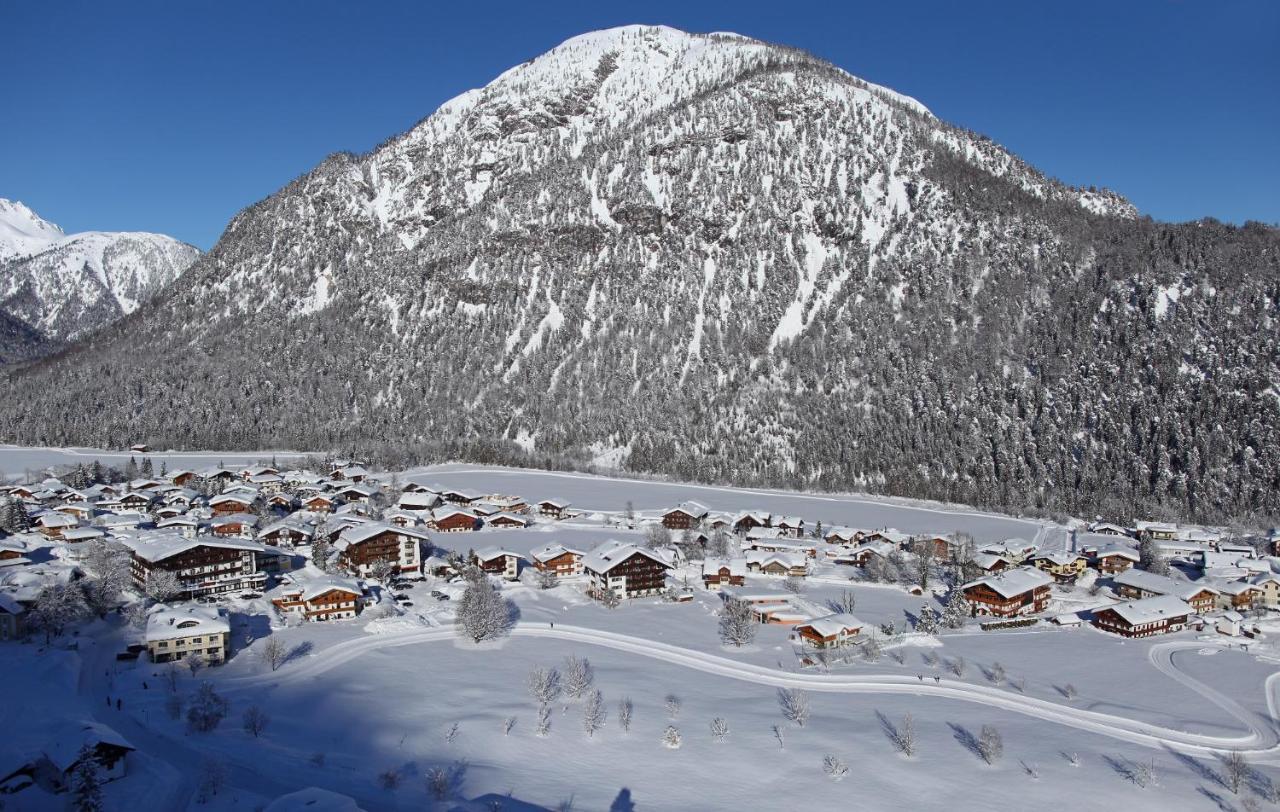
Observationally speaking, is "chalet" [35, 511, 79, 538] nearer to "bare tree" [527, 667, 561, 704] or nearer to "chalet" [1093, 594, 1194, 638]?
"bare tree" [527, 667, 561, 704]

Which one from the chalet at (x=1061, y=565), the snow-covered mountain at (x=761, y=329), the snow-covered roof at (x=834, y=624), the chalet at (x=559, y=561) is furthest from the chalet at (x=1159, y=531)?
the chalet at (x=559, y=561)

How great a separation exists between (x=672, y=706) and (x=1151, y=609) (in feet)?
119

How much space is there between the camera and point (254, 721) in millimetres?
34469

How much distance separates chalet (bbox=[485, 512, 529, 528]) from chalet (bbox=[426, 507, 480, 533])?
5.79 feet

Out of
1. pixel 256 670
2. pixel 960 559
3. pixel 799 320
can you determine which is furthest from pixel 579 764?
pixel 799 320

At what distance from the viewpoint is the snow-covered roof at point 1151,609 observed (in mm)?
54312

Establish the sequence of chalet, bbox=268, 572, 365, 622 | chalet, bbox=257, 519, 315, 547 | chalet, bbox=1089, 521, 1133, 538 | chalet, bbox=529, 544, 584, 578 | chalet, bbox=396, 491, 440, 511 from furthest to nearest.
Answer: chalet, bbox=396, 491, 440, 511 < chalet, bbox=1089, 521, 1133, 538 < chalet, bbox=257, 519, 315, 547 < chalet, bbox=529, 544, 584, 578 < chalet, bbox=268, 572, 365, 622

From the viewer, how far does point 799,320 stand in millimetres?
156625

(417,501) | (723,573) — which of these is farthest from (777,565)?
(417,501)

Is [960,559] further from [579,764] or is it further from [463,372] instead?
[463,372]

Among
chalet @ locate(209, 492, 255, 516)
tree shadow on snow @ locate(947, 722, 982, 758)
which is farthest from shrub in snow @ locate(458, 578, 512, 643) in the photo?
chalet @ locate(209, 492, 255, 516)

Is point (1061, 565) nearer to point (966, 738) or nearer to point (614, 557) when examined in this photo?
point (614, 557)

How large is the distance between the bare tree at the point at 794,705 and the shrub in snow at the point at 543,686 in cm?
1068

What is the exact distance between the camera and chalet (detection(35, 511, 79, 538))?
7164cm
